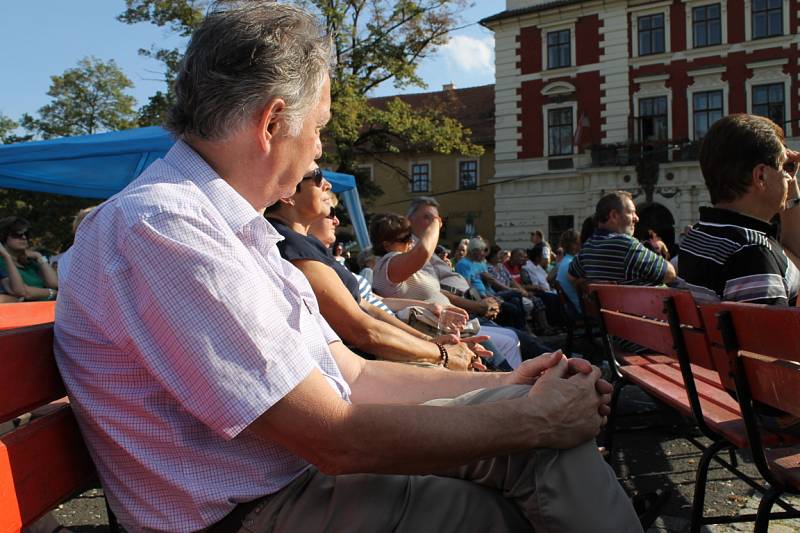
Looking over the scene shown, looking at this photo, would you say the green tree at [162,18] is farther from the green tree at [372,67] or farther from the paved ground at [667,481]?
the paved ground at [667,481]

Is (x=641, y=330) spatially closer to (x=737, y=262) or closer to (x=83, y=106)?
(x=737, y=262)

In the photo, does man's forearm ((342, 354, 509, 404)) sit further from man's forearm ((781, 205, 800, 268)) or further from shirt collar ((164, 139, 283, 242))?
man's forearm ((781, 205, 800, 268))

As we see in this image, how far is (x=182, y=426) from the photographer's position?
1208 mm

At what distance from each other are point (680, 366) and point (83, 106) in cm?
3777

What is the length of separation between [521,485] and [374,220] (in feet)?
14.2

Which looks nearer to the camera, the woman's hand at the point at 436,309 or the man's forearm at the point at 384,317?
the man's forearm at the point at 384,317

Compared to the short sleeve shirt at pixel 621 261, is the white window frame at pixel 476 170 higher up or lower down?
higher up

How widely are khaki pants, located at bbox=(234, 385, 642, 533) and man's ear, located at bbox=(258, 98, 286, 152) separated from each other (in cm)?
69

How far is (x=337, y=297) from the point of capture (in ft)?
9.39

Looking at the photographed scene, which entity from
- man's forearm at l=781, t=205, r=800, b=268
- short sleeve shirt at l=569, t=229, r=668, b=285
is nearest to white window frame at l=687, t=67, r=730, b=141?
short sleeve shirt at l=569, t=229, r=668, b=285

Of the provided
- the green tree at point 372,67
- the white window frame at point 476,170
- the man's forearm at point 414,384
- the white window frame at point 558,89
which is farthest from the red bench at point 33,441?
the white window frame at point 476,170

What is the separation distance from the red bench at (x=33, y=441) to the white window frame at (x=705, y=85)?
92.7 feet

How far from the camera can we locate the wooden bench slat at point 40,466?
44.0 inches

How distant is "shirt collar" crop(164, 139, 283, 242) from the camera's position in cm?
129
